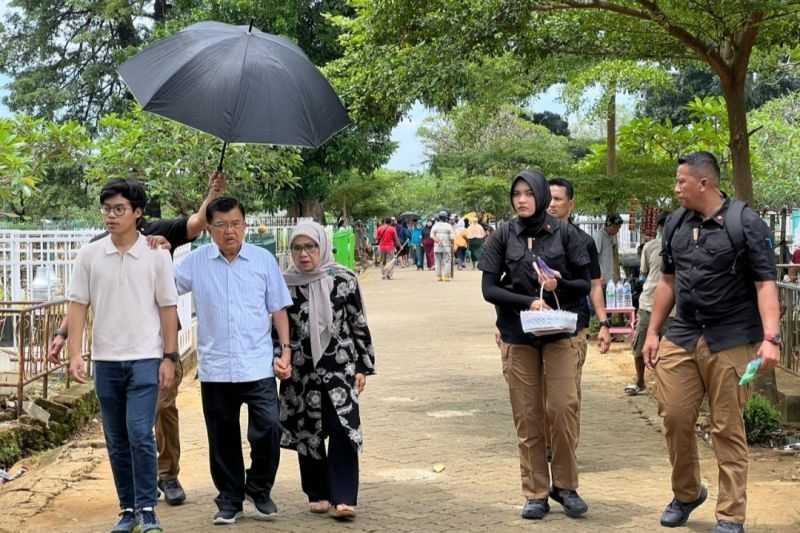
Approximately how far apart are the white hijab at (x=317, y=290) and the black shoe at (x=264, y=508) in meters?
0.84

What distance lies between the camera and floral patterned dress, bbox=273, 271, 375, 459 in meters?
6.67

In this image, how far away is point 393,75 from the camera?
1073 centimetres

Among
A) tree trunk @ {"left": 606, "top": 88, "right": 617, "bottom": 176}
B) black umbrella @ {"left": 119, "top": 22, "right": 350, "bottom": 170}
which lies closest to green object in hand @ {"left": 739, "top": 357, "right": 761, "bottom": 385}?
black umbrella @ {"left": 119, "top": 22, "right": 350, "bottom": 170}

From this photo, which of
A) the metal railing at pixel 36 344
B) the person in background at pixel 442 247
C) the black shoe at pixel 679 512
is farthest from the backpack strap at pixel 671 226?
the person in background at pixel 442 247

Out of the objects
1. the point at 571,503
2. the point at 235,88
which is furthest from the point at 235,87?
the point at 571,503

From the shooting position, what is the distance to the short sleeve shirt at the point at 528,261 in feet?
22.2

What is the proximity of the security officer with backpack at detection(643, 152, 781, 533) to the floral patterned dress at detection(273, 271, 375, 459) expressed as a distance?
1.63 metres

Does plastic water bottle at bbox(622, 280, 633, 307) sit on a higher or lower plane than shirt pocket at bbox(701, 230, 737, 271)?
lower

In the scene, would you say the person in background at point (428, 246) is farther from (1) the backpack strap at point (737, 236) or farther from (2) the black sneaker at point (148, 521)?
(2) the black sneaker at point (148, 521)

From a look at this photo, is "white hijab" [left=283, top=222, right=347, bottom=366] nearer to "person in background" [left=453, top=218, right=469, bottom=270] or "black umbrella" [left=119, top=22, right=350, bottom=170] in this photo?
"black umbrella" [left=119, top=22, right=350, bottom=170]

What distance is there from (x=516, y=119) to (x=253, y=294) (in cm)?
4575

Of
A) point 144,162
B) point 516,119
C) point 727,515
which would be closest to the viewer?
point 727,515

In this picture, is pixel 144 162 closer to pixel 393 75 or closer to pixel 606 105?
pixel 393 75

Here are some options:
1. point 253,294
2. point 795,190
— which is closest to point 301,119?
point 253,294
